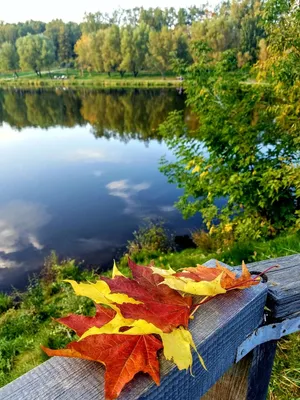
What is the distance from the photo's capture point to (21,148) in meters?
21.6

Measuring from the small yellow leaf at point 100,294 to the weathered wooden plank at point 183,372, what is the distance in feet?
0.49

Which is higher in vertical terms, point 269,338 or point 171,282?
point 171,282

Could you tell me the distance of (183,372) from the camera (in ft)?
2.36

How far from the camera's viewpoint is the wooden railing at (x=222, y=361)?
633mm

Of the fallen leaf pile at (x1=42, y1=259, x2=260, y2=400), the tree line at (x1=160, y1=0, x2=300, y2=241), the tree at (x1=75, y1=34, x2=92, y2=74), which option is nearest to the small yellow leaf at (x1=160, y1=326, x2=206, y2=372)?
the fallen leaf pile at (x1=42, y1=259, x2=260, y2=400)

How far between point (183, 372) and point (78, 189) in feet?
48.6

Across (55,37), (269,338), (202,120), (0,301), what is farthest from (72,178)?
(55,37)

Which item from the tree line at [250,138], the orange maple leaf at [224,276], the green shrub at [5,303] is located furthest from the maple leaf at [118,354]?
the green shrub at [5,303]

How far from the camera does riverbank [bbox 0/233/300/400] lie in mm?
2207

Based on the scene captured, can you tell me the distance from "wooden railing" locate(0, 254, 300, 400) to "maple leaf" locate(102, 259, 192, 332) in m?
0.05

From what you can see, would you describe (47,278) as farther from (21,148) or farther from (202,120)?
(21,148)

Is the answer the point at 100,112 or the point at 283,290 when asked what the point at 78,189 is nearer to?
the point at 283,290

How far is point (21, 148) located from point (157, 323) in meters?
23.0

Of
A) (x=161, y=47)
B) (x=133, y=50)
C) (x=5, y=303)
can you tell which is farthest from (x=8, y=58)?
(x=5, y=303)
